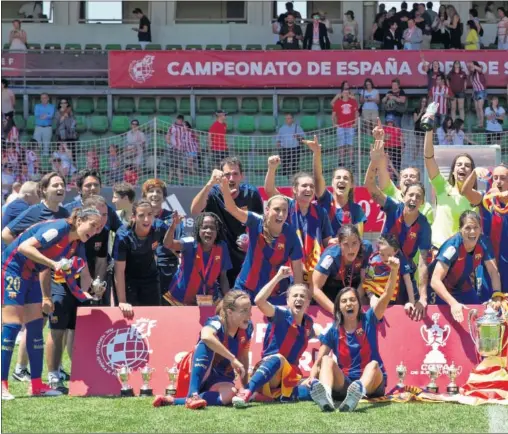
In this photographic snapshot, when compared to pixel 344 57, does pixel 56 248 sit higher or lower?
lower

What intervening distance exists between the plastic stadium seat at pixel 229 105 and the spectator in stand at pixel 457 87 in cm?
417

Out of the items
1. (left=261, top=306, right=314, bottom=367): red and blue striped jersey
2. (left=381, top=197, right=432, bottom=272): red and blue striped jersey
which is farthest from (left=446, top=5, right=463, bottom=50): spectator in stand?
(left=261, top=306, right=314, bottom=367): red and blue striped jersey

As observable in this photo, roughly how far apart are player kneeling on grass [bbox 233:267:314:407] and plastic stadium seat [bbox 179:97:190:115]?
13.4m

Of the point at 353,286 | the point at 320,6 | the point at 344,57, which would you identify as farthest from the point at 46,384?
the point at 320,6

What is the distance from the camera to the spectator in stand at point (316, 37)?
21.4m

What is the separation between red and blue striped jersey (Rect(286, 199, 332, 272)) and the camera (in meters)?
9.13

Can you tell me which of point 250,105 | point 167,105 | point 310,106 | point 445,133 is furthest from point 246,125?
point 445,133

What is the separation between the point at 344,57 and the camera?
20812mm

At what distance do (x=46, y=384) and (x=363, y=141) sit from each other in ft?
31.6

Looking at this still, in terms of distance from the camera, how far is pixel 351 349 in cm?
798

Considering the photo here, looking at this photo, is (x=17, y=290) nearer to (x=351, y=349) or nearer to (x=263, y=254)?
(x=263, y=254)

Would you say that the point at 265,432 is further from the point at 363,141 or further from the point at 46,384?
the point at 363,141

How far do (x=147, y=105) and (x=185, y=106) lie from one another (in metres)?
0.75

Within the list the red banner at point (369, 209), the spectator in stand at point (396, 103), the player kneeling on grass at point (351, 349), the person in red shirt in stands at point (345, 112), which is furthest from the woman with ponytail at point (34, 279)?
the spectator in stand at point (396, 103)
